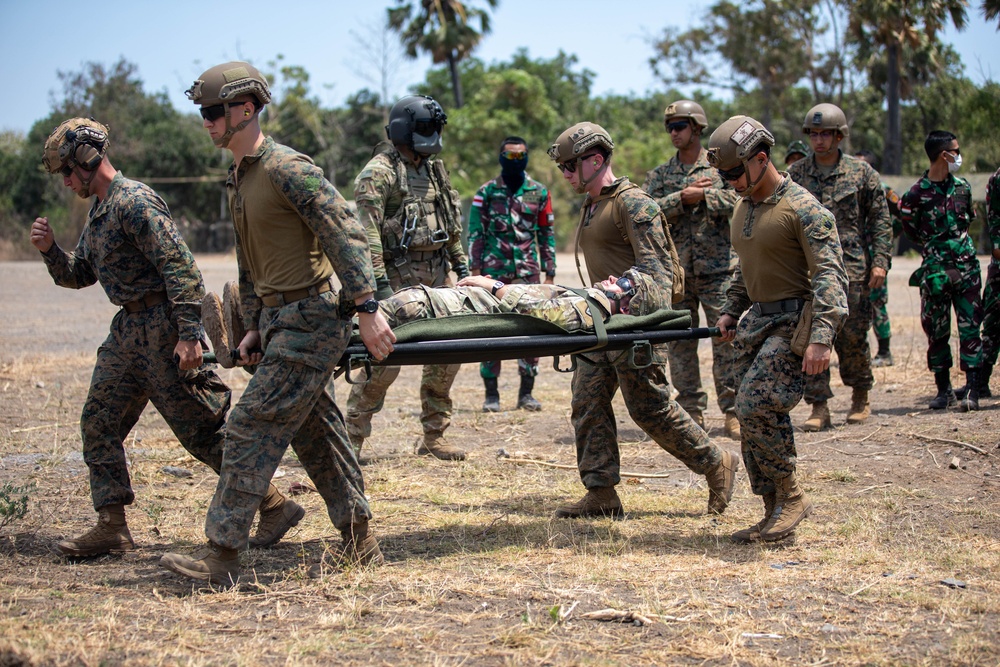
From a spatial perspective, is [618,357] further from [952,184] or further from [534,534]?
[952,184]

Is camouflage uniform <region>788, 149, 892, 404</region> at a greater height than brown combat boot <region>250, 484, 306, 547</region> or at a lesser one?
greater

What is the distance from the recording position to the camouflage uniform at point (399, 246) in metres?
7.14

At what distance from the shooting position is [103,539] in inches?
203

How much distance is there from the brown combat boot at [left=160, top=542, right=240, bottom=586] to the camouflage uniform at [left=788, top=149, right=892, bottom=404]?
5085 mm

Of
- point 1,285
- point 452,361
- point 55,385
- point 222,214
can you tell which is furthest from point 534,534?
point 222,214

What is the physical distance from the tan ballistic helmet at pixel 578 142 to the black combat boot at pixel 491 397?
13.8ft

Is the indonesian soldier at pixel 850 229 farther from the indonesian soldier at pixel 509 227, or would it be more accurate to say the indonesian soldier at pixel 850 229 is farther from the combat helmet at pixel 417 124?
the combat helmet at pixel 417 124

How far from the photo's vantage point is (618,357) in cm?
535

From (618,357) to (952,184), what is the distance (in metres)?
4.83

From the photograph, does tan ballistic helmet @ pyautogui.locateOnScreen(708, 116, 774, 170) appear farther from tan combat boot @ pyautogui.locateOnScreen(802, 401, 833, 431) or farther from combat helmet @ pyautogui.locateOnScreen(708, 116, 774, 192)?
tan combat boot @ pyautogui.locateOnScreen(802, 401, 833, 431)

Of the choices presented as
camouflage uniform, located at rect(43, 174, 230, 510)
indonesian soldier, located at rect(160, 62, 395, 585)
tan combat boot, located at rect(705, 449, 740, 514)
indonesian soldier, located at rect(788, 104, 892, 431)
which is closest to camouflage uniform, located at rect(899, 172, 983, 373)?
indonesian soldier, located at rect(788, 104, 892, 431)

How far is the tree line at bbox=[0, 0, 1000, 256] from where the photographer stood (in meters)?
33.0

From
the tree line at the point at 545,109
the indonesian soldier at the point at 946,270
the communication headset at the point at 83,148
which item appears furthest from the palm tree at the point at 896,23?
the communication headset at the point at 83,148

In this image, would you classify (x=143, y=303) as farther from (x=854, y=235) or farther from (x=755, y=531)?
(x=854, y=235)
